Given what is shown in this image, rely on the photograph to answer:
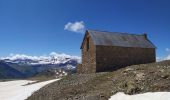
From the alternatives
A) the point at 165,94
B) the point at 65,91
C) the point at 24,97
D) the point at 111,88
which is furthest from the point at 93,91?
the point at 24,97

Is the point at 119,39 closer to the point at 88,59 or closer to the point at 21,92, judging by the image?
the point at 88,59

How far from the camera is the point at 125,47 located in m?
53.8

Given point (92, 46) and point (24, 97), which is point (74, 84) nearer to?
point (24, 97)

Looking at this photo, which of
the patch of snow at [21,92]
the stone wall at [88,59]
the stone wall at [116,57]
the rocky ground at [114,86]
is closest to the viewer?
the rocky ground at [114,86]

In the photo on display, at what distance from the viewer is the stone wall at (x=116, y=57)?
167ft

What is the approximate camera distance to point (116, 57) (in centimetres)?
5225

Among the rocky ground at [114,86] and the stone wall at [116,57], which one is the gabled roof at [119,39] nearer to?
the stone wall at [116,57]

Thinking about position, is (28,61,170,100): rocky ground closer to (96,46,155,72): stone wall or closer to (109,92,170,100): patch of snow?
(109,92,170,100): patch of snow

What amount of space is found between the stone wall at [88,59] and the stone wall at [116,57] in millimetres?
1076

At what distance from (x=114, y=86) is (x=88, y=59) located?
21087 mm

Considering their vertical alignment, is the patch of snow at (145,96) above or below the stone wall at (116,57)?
below

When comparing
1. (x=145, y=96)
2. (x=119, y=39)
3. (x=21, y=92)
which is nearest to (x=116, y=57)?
(x=119, y=39)

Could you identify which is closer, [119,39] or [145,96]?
[145,96]

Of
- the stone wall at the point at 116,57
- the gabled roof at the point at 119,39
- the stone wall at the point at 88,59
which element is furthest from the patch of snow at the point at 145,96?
the gabled roof at the point at 119,39
